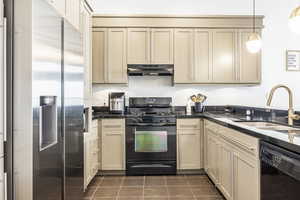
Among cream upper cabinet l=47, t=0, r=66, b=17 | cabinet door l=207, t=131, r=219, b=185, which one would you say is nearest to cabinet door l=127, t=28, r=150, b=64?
cabinet door l=207, t=131, r=219, b=185

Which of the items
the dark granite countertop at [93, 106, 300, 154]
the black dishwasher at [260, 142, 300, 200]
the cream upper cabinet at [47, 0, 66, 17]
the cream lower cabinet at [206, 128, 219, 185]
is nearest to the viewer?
the black dishwasher at [260, 142, 300, 200]

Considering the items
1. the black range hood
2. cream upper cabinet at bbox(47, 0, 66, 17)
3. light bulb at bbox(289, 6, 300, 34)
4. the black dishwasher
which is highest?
cream upper cabinet at bbox(47, 0, 66, 17)

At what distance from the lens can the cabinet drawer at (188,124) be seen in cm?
416

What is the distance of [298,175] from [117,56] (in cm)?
349

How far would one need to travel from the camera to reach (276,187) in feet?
5.66

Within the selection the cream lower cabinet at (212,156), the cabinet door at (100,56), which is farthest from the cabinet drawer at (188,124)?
the cabinet door at (100,56)

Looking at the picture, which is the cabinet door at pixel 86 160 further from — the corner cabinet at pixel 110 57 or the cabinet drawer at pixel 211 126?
the cabinet drawer at pixel 211 126

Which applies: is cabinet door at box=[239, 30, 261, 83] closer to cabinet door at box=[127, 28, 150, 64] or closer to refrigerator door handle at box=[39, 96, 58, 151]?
cabinet door at box=[127, 28, 150, 64]

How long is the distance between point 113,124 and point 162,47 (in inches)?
59.0

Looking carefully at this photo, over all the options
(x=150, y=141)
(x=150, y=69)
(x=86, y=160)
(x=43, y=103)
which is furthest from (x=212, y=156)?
(x=43, y=103)

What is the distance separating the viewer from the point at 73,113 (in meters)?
2.26

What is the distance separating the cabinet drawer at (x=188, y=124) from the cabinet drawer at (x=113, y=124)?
0.87 meters

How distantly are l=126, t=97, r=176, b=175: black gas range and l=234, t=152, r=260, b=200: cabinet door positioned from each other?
1.63 m

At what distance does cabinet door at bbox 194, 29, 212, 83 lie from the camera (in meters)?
4.49
